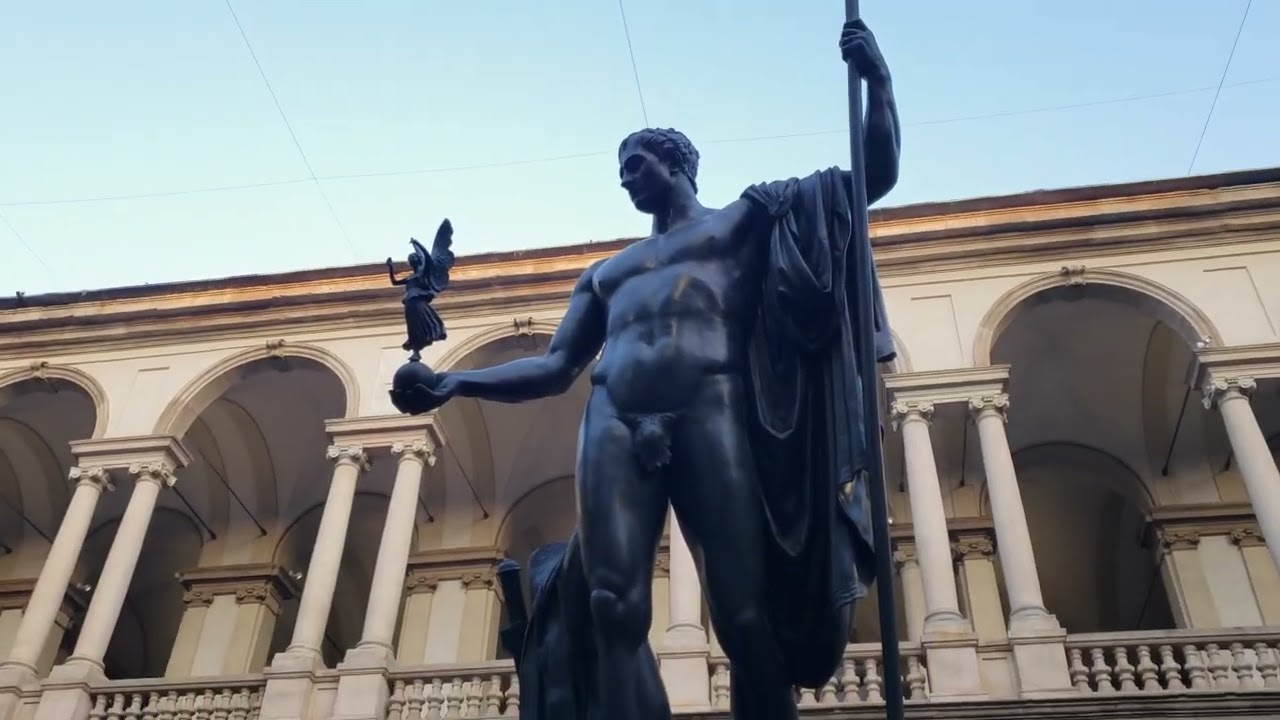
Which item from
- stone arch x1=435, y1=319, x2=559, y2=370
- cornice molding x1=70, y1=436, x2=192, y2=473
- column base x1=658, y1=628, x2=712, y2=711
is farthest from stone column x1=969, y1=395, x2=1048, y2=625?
cornice molding x1=70, y1=436, x2=192, y2=473

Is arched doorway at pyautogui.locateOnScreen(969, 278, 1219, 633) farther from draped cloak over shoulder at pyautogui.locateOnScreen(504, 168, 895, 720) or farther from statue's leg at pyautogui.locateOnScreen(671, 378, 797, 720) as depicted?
statue's leg at pyautogui.locateOnScreen(671, 378, 797, 720)

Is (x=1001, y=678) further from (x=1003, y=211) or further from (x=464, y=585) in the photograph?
(x=464, y=585)

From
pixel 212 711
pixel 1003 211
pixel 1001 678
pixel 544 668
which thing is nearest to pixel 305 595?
pixel 212 711

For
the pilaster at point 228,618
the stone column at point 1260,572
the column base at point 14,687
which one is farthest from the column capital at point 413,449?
the stone column at point 1260,572

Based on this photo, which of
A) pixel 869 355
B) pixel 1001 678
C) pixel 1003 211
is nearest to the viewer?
pixel 869 355

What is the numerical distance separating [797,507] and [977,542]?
12.5 m

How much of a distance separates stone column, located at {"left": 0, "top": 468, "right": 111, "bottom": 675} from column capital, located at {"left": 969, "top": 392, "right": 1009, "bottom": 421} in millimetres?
9964

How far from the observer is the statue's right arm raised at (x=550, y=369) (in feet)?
9.16

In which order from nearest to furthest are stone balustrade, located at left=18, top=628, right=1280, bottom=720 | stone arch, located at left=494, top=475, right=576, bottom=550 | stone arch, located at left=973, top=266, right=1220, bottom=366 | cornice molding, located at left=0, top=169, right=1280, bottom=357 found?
stone balustrade, located at left=18, top=628, right=1280, bottom=720
stone arch, located at left=973, top=266, right=1220, bottom=366
cornice molding, located at left=0, top=169, right=1280, bottom=357
stone arch, located at left=494, top=475, right=576, bottom=550

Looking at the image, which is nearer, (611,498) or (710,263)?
(611,498)

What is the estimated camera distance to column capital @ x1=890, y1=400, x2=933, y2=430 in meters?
12.3

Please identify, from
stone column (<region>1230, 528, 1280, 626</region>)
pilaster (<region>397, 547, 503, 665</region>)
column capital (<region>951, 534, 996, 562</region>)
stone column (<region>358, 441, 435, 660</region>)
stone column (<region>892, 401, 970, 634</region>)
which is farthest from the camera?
pilaster (<region>397, 547, 503, 665</region>)

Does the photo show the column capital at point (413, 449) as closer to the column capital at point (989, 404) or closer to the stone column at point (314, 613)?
the stone column at point (314, 613)

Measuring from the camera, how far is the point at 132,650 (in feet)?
62.4
